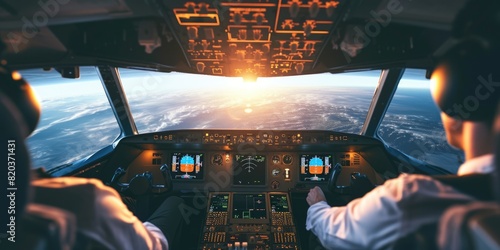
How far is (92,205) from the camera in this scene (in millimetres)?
827

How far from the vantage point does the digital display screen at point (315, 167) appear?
9.89ft

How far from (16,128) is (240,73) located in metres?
1.87

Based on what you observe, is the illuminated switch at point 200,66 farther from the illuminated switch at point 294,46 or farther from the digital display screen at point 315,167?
the digital display screen at point 315,167

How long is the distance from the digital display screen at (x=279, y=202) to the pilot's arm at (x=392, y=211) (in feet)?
5.05

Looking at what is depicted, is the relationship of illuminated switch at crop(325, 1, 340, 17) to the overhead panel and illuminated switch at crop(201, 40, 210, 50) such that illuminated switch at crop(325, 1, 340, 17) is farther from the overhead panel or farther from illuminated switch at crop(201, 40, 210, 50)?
illuminated switch at crop(201, 40, 210, 50)

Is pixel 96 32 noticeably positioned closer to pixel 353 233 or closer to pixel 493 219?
pixel 353 233

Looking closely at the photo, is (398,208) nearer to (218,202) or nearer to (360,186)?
(360,186)

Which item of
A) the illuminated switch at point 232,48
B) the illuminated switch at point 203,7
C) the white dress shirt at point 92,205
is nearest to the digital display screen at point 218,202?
the illuminated switch at point 232,48

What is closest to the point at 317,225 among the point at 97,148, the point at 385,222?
the point at 385,222

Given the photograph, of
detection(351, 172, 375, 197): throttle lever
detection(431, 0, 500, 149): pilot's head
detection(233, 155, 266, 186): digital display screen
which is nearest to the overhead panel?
detection(431, 0, 500, 149): pilot's head

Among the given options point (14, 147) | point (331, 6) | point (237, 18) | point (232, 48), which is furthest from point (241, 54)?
point (14, 147)

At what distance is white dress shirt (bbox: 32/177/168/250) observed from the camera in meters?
0.78

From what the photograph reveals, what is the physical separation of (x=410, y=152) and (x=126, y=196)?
8.36 feet

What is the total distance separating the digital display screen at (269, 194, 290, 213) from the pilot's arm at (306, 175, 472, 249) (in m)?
1.54
